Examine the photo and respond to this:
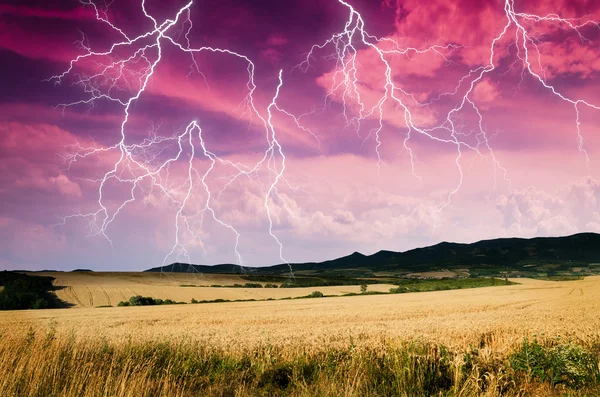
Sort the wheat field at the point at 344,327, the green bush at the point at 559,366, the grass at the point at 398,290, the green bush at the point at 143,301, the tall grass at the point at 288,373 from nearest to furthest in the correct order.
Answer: the tall grass at the point at 288,373, the green bush at the point at 559,366, the wheat field at the point at 344,327, the green bush at the point at 143,301, the grass at the point at 398,290

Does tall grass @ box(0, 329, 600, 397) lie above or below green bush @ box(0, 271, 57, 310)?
above

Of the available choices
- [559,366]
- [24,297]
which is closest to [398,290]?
[24,297]

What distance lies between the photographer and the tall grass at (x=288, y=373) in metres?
5.84

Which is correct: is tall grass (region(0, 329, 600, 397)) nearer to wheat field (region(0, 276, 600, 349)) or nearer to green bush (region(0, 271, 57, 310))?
wheat field (region(0, 276, 600, 349))

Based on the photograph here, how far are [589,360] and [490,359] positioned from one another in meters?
1.88

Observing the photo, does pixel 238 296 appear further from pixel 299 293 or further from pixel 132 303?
pixel 132 303

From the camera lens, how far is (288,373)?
27.1ft

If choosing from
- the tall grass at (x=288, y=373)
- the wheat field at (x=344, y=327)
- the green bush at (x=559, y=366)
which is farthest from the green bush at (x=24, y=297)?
the green bush at (x=559, y=366)

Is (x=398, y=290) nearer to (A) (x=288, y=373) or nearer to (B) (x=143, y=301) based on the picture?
(B) (x=143, y=301)

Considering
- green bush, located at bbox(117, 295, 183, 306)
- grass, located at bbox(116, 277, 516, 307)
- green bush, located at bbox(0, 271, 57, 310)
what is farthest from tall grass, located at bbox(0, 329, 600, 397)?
green bush, located at bbox(0, 271, 57, 310)

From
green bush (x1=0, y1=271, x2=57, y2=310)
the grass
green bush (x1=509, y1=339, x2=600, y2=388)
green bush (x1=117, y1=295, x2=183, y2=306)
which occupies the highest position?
green bush (x1=509, y1=339, x2=600, y2=388)

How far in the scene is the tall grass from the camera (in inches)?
230

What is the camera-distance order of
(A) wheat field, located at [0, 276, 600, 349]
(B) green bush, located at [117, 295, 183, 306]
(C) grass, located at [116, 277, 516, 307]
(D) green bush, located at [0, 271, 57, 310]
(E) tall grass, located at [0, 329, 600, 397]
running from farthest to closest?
(C) grass, located at [116, 277, 516, 307], (B) green bush, located at [117, 295, 183, 306], (D) green bush, located at [0, 271, 57, 310], (A) wheat field, located at [0, 276, 600, 349], (E) tall grass, located at [0, 329, 600, 397]

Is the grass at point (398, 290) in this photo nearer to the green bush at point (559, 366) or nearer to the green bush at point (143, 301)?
the green bush at point (143, 301)
